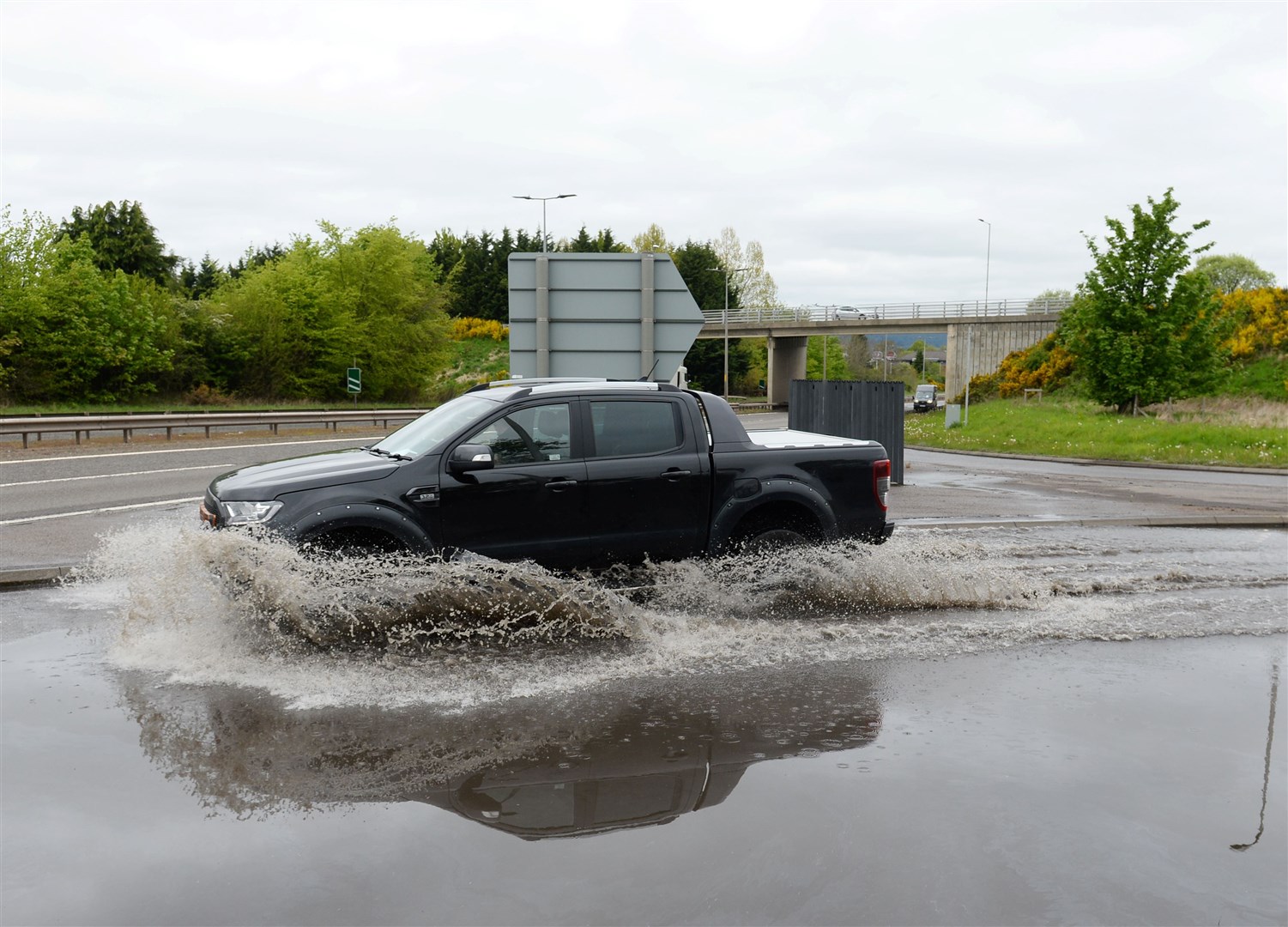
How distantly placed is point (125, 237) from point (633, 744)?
74.2m

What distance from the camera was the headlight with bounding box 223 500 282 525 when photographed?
711cm

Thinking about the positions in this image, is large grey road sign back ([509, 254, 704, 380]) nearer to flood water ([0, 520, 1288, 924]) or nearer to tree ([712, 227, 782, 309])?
flood water ([0, 520, 1288, 924])

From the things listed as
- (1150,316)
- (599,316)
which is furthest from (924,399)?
(599,316)

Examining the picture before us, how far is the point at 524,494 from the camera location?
7801mm

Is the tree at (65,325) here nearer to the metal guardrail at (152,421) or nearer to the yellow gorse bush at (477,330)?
the metal guardrail at (152,421)

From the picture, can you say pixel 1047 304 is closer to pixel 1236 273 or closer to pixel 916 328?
pixel 916 328

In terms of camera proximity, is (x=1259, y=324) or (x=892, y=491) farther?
(x=1259, y=324)

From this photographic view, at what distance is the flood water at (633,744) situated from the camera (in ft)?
12.7

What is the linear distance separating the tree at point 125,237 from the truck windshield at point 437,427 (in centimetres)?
6629

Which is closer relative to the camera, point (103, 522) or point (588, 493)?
point (588, 493)

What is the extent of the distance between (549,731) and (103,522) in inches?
376

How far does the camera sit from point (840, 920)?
11.9ft

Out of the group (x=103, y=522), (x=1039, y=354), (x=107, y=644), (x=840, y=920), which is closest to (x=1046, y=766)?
(x=840, y=920)

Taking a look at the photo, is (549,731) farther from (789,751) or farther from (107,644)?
(107,644)
